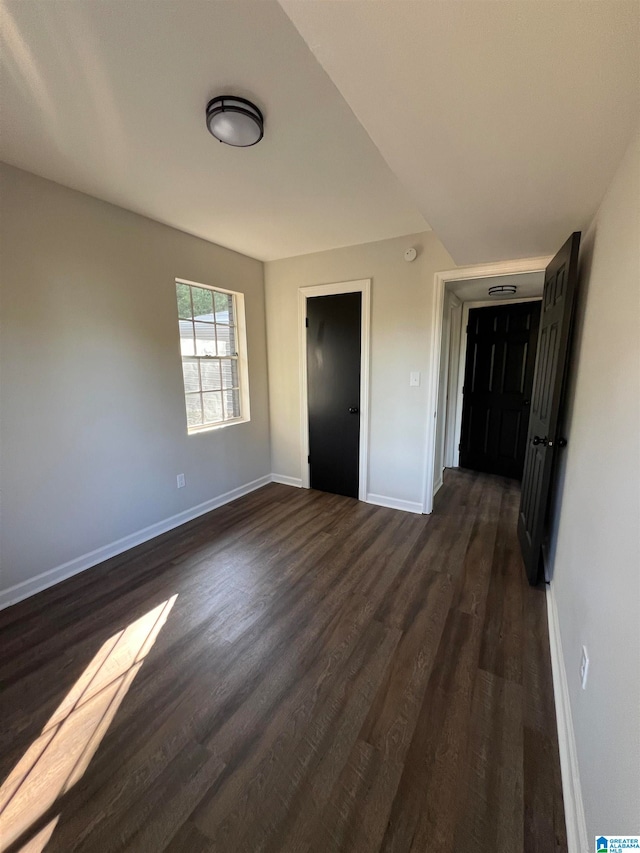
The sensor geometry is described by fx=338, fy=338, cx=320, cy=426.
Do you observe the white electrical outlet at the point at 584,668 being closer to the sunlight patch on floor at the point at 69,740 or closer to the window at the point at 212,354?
the sunlight patch on floor at the point at 69,740

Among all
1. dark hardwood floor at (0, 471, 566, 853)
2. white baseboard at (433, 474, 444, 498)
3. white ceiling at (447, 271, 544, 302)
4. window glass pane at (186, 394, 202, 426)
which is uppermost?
white ceiling at (447, 271, 544, 302)

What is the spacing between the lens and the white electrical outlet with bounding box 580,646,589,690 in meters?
1.14

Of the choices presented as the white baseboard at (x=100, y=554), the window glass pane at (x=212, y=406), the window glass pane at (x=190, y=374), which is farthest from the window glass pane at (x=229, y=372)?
the white baseboard at (x=100, y=554)

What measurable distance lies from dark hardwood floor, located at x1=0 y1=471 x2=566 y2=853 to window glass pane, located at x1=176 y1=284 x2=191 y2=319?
2075 millimetres

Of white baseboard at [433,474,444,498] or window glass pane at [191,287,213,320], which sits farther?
white baseboard at [433,474,444,498]

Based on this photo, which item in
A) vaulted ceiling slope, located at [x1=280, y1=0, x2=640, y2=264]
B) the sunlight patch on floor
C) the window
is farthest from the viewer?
the window

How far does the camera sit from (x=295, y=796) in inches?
44.6

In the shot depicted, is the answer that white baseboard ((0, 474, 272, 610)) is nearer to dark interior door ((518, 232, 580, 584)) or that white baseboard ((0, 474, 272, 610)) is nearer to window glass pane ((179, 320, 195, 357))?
window glass pane ((179, 320, 195, 357))

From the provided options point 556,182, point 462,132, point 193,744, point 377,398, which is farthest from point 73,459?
point 556,182

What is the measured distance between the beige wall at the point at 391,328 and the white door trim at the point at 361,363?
0.17 ft

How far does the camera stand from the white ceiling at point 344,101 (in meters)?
0.82

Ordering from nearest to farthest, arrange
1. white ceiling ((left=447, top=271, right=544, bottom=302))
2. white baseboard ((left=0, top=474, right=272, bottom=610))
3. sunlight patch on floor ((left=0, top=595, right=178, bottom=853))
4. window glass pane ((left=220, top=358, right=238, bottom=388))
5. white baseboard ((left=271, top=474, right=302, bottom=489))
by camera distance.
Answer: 1. sunlight patch on floor ((left=0, top=595, right=178, bottom=853))
2. white baseboard ((left=0, top=474, right=272, bottom=610))
3. white ceiling ((left=447, top=271, right=544, bottom=302))
4. window glass pane ((left=220, top=358, right=238, bottom=388))
5. white baseboard ((left=271, top=474, right=302, bottom=489))

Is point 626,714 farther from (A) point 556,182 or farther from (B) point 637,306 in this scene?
(A) point 556,182

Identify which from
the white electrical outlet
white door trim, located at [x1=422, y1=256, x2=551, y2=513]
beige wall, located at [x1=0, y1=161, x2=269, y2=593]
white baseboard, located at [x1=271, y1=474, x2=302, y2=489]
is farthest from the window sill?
the white electrical outlet
